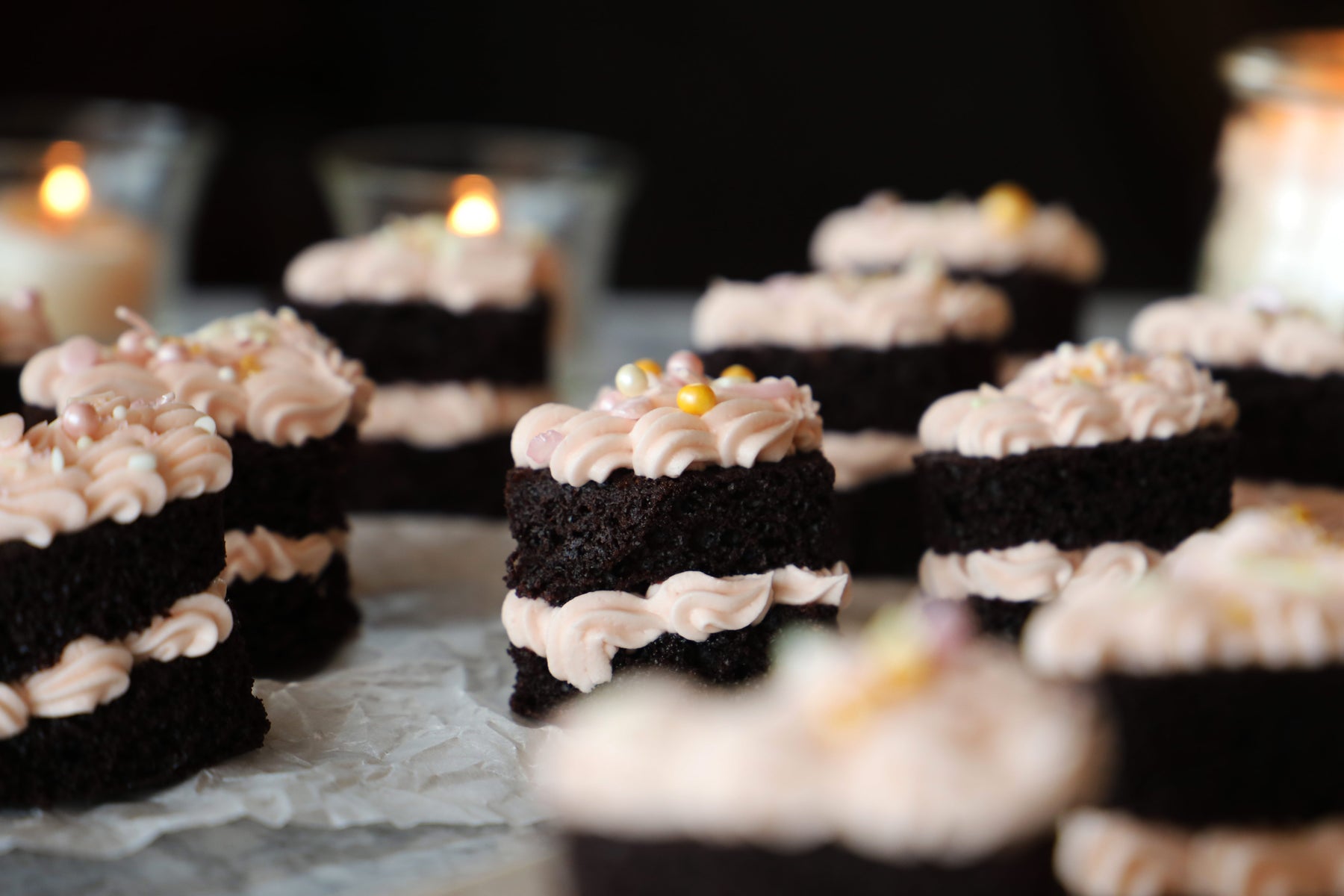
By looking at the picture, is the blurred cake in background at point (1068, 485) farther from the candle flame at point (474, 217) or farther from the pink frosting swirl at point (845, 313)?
the candle flame at point (474, 217)

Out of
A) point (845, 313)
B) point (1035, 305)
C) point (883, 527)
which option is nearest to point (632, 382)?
point (845, 313)

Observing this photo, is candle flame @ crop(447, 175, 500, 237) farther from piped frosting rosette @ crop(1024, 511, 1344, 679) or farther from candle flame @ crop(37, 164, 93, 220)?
piped frosting rosette @ crop(1024, 511, 1344, 679)

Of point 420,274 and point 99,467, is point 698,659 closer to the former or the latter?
point 99,467

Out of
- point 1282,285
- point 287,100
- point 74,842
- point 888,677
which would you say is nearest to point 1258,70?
point 1282,285

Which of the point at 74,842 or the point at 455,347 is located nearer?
the point at 74,842

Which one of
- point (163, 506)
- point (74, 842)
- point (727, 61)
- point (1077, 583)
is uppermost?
A: point (727, 61)

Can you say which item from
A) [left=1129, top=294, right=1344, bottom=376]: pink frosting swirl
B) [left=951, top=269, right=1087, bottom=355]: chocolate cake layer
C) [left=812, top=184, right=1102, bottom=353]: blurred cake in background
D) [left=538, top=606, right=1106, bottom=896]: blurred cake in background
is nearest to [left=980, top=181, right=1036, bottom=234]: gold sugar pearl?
[left=812, top=184, right=1102, bottom=353]: blurred cake in background

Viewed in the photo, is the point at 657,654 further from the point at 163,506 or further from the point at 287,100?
the point at 287,100
